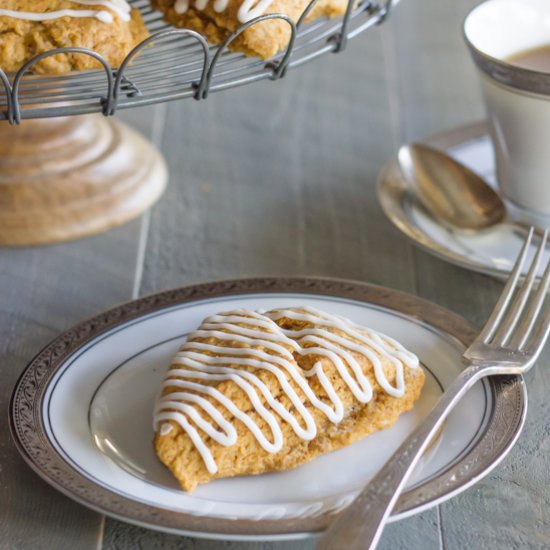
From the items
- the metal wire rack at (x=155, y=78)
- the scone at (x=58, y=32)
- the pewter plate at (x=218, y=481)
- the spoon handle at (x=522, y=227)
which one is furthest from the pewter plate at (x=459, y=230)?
the scone at (x=58, y=32)

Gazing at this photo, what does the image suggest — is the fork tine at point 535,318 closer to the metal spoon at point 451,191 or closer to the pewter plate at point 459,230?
the pewter plate at point 459,230

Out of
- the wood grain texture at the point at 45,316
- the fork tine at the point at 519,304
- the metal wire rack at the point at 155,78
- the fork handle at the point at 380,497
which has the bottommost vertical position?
the wood grain texture at the point at 45,316

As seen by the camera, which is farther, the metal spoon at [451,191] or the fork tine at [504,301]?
the metal spoon at [451,191]

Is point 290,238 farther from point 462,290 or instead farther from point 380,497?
point 380,497

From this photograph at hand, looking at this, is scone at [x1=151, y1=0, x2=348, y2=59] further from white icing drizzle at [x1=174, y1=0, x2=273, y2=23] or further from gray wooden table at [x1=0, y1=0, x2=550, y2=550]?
gray wooden table at [x1=0, y1=0, x2=550, y2=550]

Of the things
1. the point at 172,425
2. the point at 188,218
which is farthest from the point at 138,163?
the point at 172,425

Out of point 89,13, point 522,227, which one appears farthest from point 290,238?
point 89,13

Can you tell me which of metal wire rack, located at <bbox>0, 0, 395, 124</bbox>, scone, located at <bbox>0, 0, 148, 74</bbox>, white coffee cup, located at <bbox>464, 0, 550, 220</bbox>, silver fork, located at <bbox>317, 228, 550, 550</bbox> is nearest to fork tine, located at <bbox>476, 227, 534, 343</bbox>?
silver fork, located at <bbox>317, 228, 550, 550</bbox>
